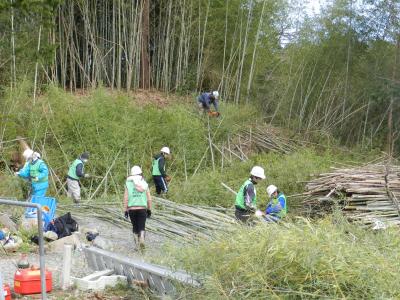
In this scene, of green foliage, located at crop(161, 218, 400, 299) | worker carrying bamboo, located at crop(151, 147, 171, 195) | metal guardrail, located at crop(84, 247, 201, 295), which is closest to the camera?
green foliage, located at crop(161, 218, 400, 299)

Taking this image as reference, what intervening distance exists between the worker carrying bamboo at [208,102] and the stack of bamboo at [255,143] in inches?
33.1

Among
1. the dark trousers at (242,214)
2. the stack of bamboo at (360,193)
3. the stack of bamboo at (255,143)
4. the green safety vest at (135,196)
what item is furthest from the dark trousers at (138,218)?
the stack of bamboo at (255,143)

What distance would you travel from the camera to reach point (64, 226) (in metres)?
8.08

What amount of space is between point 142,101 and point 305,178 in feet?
21.1

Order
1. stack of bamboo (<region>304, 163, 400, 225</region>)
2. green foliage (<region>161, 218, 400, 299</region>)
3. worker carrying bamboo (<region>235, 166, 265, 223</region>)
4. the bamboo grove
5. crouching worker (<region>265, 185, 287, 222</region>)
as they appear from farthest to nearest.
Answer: the bamboo grove, stack of bamboo (<region>304, 163, 400, 225</region>), crouching worker (<region>265, 185, 287, 222</region>), worker carrying bamboo (<region>235, 166, 265, 223</region>), green foliage (<region>161, 218, 400, 299</region>)

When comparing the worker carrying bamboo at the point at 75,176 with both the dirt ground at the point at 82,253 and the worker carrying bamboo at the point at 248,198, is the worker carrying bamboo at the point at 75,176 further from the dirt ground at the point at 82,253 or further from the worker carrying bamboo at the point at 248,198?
the worker carrying bamboo at the point at 248,198

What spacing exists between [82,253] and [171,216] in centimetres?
209

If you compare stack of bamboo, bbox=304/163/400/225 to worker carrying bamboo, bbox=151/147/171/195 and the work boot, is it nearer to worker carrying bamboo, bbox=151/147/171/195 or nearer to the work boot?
the work boot

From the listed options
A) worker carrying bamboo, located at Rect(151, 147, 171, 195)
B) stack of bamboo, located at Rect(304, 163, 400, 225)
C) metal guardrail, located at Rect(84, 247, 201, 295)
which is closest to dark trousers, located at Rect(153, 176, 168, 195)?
worker carrying bamboo, located at Rect(151, 147, 171, 195)

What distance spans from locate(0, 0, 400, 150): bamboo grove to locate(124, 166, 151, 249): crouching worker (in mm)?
8330

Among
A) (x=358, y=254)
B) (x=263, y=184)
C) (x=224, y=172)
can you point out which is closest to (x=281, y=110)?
(x=224, y=172)

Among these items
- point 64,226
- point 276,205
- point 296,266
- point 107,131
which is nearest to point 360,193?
point 276,205

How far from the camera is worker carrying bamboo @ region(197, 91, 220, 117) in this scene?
15.6 meters

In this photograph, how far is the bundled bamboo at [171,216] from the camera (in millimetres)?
8484
